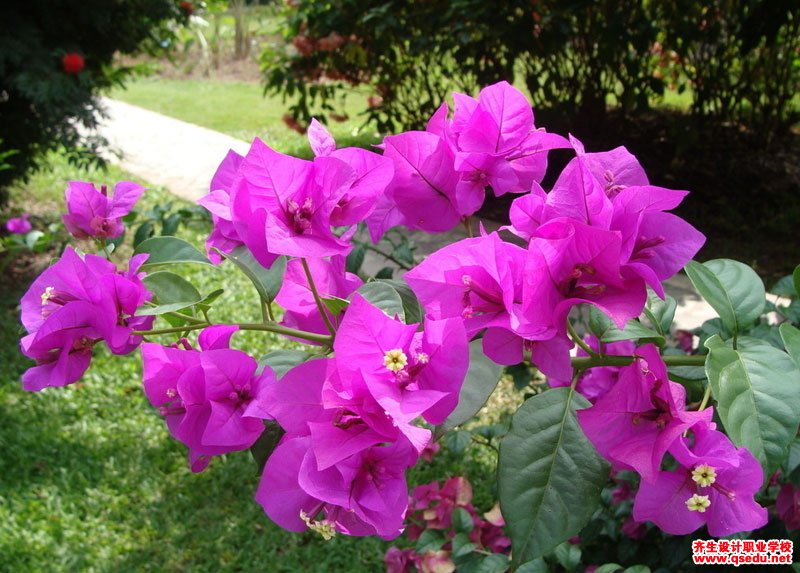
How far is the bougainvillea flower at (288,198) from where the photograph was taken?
49 centimetres

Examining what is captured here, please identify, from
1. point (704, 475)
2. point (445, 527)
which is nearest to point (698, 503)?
point (704, 475)

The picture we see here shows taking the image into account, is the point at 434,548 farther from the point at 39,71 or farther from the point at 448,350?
the point at 39,71

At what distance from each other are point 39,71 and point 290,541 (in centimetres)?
203

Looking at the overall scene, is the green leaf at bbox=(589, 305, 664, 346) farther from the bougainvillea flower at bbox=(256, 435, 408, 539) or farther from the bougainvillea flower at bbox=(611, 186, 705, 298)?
the bougainvillea flower at bbox=(256, 435, 408, 539)

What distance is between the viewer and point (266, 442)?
1.88ft

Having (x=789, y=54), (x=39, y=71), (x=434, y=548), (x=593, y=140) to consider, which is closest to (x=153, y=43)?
(x=39, y=71)

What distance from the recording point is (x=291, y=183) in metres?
0.50

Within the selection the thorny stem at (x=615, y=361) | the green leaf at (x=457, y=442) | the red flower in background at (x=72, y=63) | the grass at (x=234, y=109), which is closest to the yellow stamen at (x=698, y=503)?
the thorny stem at (x=615, y=361)

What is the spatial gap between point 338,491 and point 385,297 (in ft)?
0.52

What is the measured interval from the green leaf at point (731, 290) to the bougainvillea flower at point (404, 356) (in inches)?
11.0

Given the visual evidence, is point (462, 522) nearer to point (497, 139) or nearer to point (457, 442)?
point (457, 442)

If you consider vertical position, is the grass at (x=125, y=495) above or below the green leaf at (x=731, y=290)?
below

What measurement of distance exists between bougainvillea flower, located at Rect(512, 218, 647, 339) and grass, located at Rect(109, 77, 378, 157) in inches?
198

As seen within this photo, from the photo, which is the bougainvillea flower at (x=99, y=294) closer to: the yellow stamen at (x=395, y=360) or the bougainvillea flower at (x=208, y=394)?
the bougainvillea flower at (x=208, y=394)
